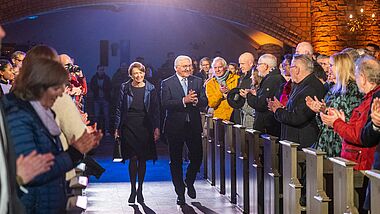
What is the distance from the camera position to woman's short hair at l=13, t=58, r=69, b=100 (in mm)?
4504

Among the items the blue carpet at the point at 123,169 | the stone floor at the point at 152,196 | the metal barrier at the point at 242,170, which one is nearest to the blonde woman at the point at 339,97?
the metal barrier at the point at 242,170

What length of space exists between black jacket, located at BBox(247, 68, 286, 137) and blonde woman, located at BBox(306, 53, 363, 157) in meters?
2.38

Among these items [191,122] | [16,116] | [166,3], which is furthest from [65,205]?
[166,3]

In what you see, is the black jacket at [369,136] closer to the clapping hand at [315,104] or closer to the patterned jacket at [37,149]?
the clapping hand at [315,104]

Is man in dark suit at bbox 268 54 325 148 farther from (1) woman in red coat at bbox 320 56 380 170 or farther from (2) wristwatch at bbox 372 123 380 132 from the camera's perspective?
(2) wristwatch at bbox 372 123 380 132

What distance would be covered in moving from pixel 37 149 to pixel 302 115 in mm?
4170

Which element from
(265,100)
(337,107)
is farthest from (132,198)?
(337,107)

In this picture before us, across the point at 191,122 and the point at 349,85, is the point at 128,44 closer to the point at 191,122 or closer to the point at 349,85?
the point at 191,122

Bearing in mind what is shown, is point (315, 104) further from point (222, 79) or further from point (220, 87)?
point (222, 79)

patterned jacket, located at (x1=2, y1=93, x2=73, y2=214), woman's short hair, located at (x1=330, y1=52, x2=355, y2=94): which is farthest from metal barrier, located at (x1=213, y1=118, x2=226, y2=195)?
patterned jacket, located at (x1=2, y1=93, x2=73, y2=214)

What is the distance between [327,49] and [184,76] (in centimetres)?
567

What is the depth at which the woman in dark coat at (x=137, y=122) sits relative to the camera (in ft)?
35.0

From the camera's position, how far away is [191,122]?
10758 mm

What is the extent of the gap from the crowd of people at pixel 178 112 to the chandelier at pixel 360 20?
9.04ft
